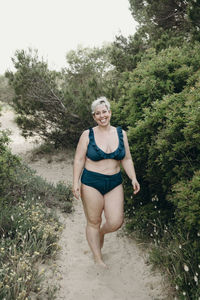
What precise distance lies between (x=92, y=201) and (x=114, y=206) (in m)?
0.29

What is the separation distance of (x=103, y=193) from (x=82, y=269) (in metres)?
1.13

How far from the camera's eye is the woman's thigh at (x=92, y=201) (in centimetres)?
360

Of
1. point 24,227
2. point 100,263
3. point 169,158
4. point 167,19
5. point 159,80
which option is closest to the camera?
point 169,158

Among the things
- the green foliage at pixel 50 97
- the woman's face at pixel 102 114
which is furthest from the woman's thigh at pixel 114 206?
the green foliage at pixel 50 97

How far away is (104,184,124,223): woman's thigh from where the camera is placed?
3.62m

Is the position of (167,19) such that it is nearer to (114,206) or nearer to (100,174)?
(100,174)

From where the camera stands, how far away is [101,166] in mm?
3578

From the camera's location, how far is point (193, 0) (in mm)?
7305

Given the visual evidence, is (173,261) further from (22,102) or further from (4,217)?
(22,102)

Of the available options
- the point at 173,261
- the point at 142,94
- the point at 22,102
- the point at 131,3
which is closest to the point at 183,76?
the point at 142,94

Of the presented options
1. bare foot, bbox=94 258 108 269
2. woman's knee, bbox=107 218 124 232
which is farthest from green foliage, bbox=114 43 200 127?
bare foot, bbox=94 258 108 269

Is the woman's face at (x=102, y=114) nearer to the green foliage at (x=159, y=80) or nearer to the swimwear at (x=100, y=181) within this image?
the swimwear at (x=100, y=181)

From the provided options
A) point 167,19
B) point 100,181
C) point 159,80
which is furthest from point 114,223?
point 167,19

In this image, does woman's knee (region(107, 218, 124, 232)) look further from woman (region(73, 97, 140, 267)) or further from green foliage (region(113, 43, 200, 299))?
green foliage (region(113, 43, 200, 299))
